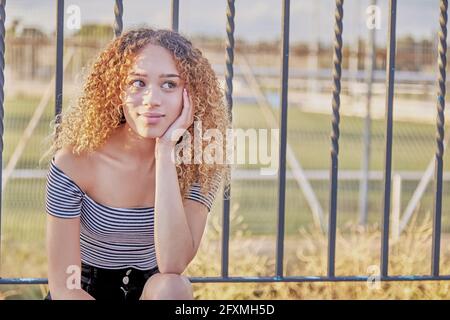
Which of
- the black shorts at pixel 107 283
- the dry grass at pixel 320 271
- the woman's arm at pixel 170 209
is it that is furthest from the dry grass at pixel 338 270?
the woman's arm at pixel 170 209

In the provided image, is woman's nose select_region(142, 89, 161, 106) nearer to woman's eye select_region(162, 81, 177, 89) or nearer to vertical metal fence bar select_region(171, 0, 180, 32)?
woman's eye select_region(162, 81, 177, 89)

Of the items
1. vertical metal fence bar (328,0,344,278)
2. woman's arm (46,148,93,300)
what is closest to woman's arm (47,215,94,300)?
woman's arm (46,148,93,300)

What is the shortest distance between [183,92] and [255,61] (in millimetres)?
13560

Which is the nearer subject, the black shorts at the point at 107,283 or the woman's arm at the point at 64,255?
the woman's arm at the point at 64,255

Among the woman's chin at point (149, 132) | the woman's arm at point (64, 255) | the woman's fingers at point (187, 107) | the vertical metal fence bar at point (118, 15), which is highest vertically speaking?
the vertical metal fence bar at point (118, 15)

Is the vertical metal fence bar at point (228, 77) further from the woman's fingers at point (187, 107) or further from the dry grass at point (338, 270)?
the dry grass at point (338, 270)

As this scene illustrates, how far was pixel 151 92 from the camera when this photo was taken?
2.37m

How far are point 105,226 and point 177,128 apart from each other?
31 cm

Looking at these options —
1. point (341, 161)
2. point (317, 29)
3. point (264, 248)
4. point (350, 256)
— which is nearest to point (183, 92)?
point (350, 256)

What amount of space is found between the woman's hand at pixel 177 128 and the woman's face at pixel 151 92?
0.02 metres

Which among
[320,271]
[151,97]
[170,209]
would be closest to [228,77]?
[151,97]

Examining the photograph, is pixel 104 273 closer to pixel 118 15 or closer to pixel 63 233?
pixel 63 233

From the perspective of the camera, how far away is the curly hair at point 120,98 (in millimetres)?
2402

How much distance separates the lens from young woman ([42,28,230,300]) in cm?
237
